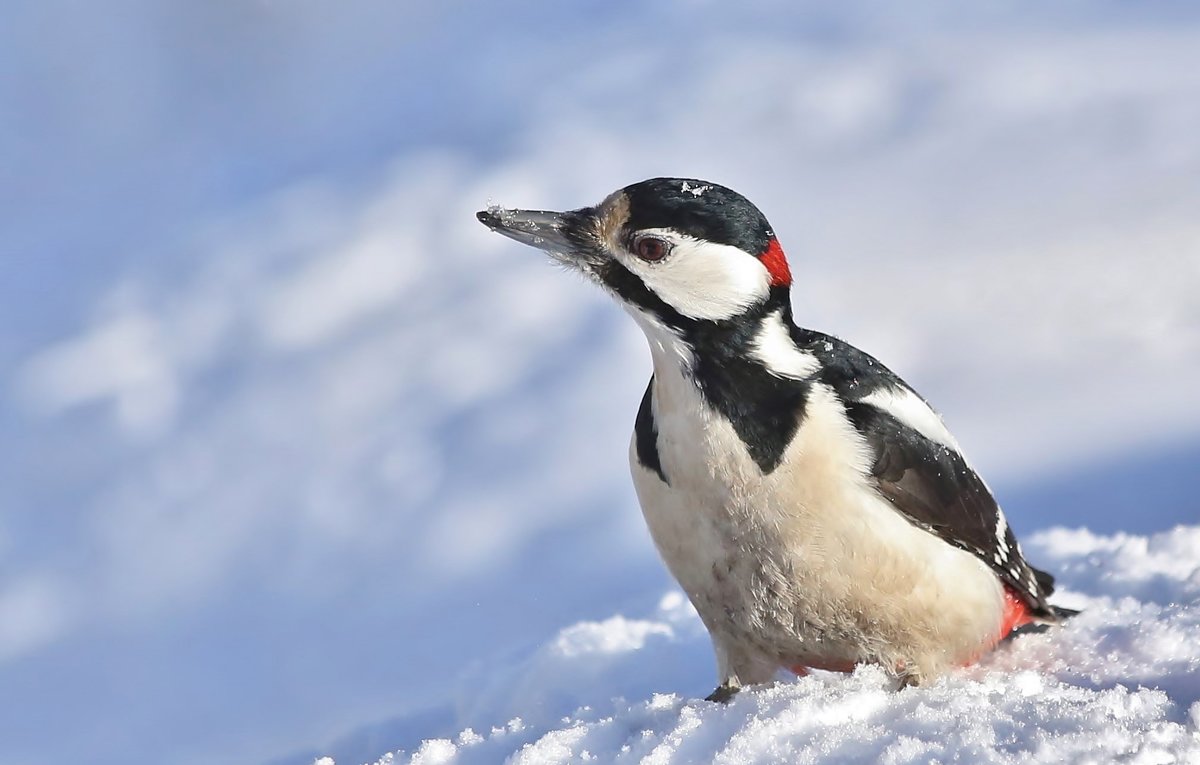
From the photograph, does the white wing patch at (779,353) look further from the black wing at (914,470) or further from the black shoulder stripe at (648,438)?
the black shoulder stripe at (648,438)

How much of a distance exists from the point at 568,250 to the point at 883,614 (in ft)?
4.05

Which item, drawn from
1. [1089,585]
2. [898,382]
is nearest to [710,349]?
[898,382]

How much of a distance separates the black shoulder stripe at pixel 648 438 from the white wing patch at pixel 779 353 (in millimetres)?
334

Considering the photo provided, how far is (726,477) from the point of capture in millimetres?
3354

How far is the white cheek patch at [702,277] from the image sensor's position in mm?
3355

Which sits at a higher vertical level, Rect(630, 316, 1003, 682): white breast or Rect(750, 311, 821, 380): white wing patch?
Rect(750, 311, 821, 380): white wing patch

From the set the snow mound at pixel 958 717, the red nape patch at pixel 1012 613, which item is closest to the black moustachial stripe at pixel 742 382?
the snow mound at pixel 958 717

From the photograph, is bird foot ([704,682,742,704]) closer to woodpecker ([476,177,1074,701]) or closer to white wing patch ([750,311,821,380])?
woodpecker ([476,177,1074,701])

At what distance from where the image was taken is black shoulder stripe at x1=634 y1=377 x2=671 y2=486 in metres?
3.49

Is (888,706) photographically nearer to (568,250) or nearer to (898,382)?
(898,382)

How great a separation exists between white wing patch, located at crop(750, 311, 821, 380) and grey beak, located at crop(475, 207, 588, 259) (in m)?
0.52

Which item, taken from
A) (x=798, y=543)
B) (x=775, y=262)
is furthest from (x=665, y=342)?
(x=798, y=543)

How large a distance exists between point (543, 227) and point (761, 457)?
2.77 ft

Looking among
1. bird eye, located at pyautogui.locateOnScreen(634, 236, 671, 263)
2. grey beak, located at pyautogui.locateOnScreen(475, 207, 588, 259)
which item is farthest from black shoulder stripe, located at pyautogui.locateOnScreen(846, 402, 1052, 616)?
grey beak, located at pyautogui.locateOnScreen(475, 207, 588, 259)
